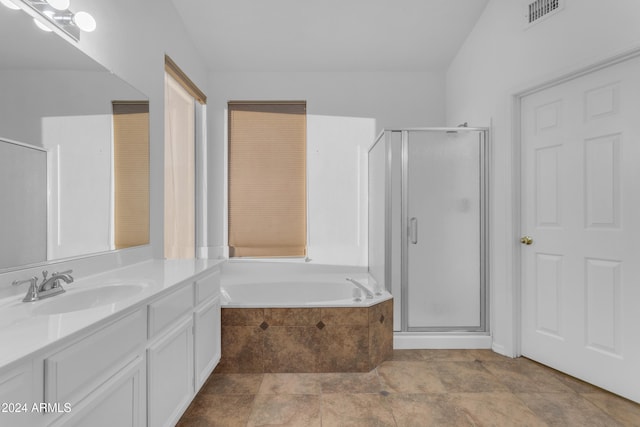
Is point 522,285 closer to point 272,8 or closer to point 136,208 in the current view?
point 136,208

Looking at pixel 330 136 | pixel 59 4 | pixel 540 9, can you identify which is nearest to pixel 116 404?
pixel 59 4

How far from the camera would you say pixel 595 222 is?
2062mm

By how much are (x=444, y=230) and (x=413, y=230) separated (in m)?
0.26

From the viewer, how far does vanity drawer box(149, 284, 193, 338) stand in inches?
50.4

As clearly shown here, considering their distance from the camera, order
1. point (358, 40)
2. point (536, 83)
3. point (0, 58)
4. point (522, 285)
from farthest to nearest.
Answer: point (358, 40), point (522, 285), point (536, 83), point (0, 58)

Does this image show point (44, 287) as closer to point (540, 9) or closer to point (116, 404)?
point (116, 404)

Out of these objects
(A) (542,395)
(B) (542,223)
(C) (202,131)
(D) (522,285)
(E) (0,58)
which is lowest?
(A) (542,395)

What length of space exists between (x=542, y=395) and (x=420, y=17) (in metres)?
2.90

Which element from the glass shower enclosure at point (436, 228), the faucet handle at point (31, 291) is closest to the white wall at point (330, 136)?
the glass shower enclosure at point (436, 228)

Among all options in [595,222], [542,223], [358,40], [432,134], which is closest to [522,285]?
[542,223]

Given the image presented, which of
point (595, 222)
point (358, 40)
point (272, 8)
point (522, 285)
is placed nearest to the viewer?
point (595, 222)

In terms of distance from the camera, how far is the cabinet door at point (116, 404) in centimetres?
91

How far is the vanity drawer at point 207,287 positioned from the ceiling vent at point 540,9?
9.11ft

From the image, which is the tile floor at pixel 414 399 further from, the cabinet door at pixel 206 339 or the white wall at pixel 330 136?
the white wall at pixel 330 136
